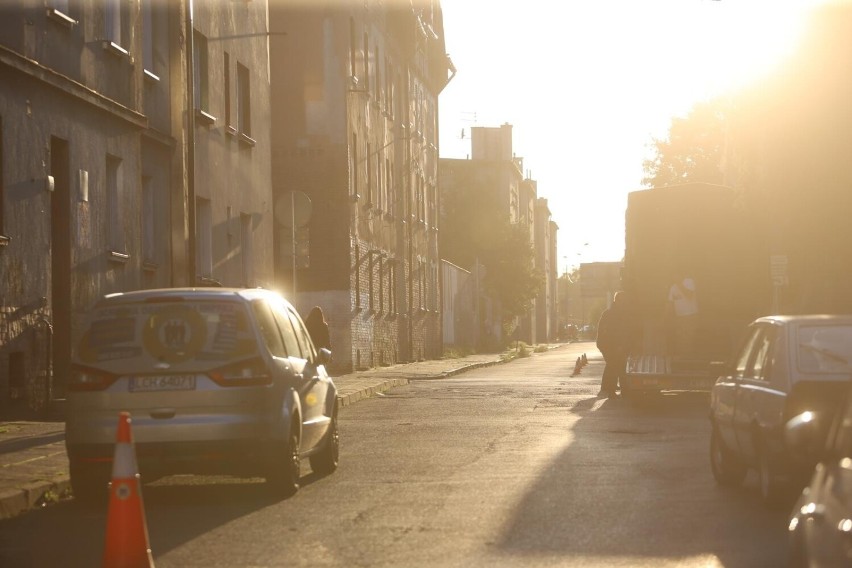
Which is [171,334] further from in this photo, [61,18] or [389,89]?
[389,89]

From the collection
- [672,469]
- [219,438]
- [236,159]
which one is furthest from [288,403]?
[236,159]

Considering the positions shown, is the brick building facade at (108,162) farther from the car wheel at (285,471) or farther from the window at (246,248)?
the car wheel at (285,471)

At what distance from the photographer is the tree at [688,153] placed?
67.8 m

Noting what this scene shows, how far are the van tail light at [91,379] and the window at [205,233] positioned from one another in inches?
648

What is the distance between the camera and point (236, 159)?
30.6 meters

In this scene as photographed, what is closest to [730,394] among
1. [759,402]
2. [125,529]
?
[759,402]

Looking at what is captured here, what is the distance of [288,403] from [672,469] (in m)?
3.78

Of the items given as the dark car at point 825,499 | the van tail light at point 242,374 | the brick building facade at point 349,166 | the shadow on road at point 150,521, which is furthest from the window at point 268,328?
the brick building facade at point 349,166

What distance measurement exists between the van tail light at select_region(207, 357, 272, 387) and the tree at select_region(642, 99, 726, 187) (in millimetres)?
56250

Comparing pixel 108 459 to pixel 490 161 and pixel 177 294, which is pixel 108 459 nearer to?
pixel 177 294

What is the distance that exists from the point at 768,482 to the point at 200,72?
19.6 m

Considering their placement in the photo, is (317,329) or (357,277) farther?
(357,277)

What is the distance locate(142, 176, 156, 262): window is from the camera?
24.9m

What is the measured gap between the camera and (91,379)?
38.3 ft
